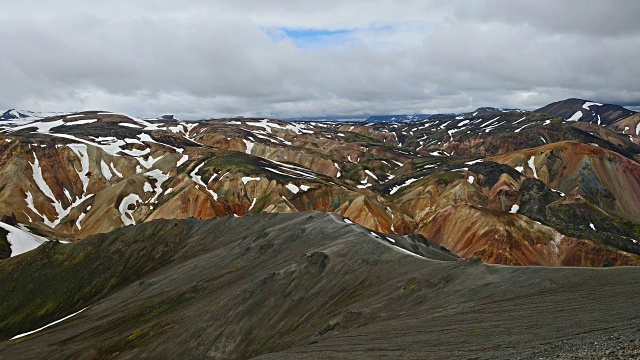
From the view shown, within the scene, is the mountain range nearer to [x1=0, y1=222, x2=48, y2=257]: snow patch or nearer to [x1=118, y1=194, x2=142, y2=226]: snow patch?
[x1=0, y1=222, x2=48, y2=257]: snow patch

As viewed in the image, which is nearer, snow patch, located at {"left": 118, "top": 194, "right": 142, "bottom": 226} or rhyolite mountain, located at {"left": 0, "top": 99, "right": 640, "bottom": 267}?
rhyolite mountain, located at {"left": 0, "top": 99, "right": 640, "bottom": 267}

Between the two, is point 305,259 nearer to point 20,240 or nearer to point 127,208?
point 20,240

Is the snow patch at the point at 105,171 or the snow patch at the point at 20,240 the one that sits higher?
the snow patch at the point at 105,171

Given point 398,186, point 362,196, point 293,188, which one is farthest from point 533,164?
point 293,188

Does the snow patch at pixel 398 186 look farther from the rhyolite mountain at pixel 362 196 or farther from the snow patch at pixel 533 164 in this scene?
the snow patch at pixel 533 164

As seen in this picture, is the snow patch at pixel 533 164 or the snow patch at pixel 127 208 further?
the snow patch at pixel 533 164

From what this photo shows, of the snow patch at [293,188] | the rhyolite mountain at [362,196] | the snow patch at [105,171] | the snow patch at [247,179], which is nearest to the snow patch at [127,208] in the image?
A: the rhyolite mountain at [362,196]

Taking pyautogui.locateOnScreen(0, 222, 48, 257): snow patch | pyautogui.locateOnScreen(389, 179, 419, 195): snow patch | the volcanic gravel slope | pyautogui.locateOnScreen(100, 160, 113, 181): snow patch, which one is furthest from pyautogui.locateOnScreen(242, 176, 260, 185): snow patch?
the volcanic gravel slope

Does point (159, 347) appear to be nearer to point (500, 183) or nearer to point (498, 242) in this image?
point (498, 242)

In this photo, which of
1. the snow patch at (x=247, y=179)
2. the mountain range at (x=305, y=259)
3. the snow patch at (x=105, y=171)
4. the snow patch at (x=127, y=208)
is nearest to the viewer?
the mountain range at (x=305, y=259)
